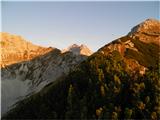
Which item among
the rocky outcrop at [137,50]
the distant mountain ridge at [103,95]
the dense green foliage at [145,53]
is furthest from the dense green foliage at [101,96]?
the dense green foliage at [145,53]

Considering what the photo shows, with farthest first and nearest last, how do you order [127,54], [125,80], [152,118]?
[127,54]
[125,80]
[152,118]

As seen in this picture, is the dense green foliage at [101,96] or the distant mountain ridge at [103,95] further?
the distant mountain ridge at [103,95]

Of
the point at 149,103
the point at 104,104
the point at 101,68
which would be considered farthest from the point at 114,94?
the point at 101,68

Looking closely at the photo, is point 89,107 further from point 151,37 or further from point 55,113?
point 151,37

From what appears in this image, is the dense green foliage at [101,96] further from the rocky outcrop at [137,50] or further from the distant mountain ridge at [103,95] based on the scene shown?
the rocky outcrop at [137,50]

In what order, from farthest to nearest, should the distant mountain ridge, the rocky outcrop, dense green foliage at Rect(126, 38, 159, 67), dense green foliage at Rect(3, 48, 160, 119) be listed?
dense green foliage at Rect(126, 38, 159, 67), the rocky outcrop, the distant mountain ridge, dense green foliage at Rect(3, 48, 160, 119)

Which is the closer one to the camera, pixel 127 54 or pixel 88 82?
pixel 88 82

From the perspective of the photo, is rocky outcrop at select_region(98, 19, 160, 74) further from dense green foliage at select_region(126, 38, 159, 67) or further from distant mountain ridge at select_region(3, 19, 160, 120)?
distant mountain ridge at select_region(3, 19, 160, 120)

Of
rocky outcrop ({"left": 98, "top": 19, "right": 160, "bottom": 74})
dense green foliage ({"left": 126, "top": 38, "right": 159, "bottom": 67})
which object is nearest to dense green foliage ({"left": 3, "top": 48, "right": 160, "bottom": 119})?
rocky outcrop ({"left": 98, "top": 19, "right": 160, "bottom": 74})
